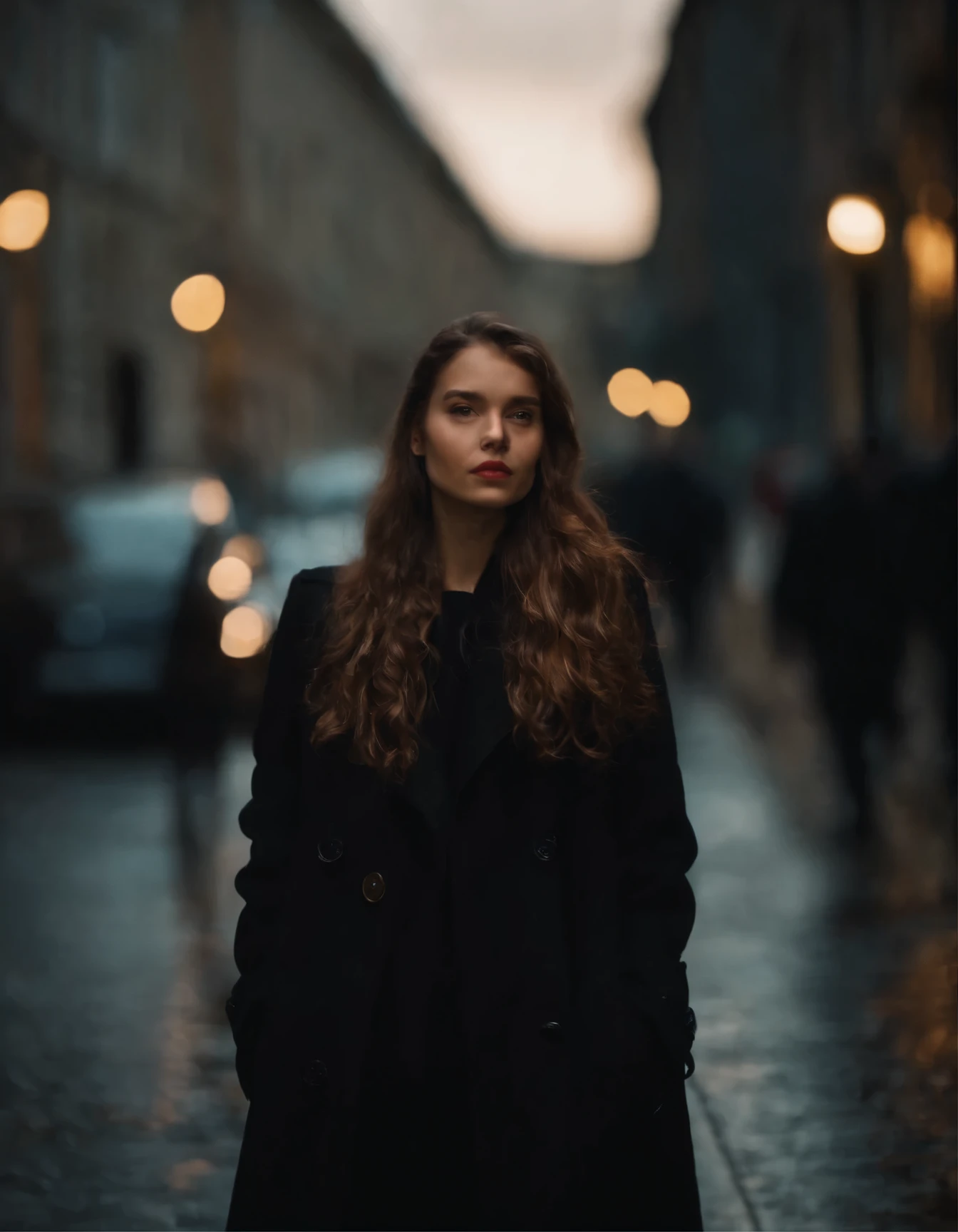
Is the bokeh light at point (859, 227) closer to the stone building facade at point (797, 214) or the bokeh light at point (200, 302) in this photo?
the stone building facade at point (797, 214)

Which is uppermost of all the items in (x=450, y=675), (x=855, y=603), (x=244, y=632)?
(x=450, y=675)

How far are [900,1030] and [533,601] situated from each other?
339 cm

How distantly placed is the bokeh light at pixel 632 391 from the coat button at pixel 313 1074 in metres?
56.4

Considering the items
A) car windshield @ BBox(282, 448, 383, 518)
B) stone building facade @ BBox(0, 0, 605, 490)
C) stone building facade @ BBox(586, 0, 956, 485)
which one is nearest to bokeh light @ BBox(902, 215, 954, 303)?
stone building facade @ BBox(586, 0, 956, 485)

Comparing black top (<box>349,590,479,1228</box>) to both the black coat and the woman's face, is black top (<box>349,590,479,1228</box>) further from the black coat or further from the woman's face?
the woman's face

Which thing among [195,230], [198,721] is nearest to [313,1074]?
[198,721]

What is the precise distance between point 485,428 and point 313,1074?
935 mm

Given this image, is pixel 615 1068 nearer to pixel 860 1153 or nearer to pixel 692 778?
pixel 860 1153

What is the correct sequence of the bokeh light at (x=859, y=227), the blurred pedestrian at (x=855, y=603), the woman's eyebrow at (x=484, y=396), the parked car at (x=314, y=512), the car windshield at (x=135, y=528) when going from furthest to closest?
the parked car at (x=314, y=512), the bokeh light at (x=859, y=227), the car windshield at (x=135, y=528), the blurred pedestrian at (x=855, y=603), the woman's eyebrow at (x=484, y=396)

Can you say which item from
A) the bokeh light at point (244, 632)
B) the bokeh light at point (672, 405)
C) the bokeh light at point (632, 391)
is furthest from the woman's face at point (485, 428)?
the bokeh light at point (632, 391)

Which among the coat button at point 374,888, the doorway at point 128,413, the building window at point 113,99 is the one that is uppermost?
the building window at point 113,99

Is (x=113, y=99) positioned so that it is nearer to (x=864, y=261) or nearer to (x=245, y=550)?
(x=864, y=261)

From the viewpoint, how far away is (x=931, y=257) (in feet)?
85.3

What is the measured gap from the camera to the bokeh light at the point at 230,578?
12.5 meters
